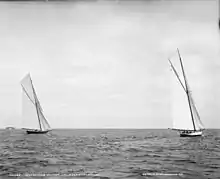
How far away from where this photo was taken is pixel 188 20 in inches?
136

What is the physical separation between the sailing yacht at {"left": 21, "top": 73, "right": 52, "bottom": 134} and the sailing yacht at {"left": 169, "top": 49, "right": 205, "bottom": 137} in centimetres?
132

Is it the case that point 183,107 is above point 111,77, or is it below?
below

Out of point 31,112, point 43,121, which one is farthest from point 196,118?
point 31,112

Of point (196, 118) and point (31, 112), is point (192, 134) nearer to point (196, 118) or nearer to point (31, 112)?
point (196, 118)

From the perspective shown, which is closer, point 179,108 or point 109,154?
point 109,154

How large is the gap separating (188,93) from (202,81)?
7.4 inches

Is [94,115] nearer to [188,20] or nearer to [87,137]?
[87,137]

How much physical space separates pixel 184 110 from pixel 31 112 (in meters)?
1.57

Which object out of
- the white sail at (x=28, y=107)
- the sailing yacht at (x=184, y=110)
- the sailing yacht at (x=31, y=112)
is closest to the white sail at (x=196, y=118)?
the sailing yacht at (x=184, y=110)

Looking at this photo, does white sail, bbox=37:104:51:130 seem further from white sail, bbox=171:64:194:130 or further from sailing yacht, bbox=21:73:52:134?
white sail, bbox=171:64:194:130

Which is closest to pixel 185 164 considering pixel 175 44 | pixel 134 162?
pixel 134 162

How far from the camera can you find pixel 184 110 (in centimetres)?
347

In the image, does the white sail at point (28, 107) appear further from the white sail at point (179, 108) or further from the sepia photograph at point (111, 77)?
the white sail at point (179, 108)

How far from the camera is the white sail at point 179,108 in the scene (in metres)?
3.44
